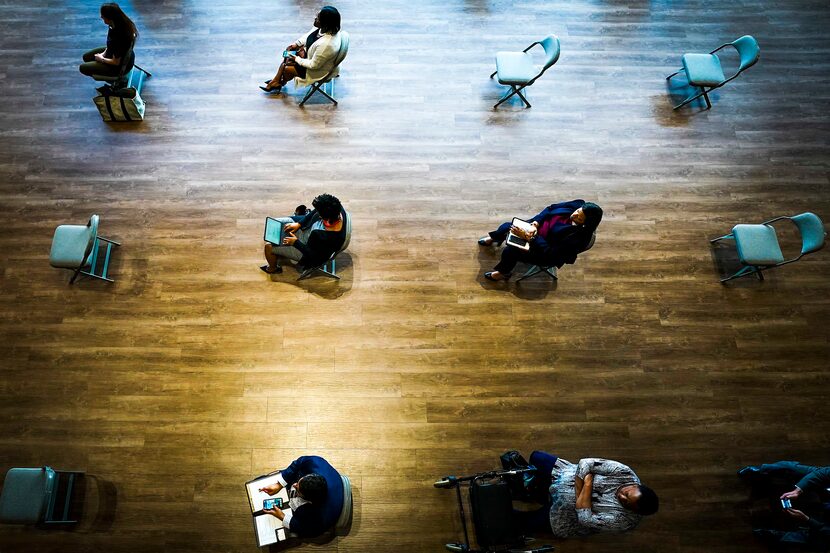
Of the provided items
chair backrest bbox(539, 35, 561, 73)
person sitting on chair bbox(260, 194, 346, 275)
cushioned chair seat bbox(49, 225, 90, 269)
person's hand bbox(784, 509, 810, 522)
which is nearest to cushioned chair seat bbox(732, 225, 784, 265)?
person's hand bbox(784, 509, 810, 522)

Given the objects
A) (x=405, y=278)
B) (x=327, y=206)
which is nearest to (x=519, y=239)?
(x=405, y=278)

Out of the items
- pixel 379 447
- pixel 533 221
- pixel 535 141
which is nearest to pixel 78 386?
pixel 379 447

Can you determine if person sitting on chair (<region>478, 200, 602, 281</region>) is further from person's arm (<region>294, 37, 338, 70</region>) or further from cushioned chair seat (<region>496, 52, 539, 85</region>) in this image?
person's arm (<region>294, 37, 338, 70</region>)

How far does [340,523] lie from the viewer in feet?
12.0

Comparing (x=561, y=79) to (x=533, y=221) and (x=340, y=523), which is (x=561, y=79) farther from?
(x=340, y=523)

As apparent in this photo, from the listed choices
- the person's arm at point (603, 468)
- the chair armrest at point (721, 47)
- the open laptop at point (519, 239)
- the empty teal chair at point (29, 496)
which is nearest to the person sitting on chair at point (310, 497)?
the empty teal chair at point (29, 496)

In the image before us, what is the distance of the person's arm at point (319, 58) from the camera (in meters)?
5.22

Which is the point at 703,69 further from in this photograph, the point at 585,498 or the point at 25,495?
the point at 25,495

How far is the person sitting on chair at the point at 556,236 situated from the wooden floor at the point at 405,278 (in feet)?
1.50

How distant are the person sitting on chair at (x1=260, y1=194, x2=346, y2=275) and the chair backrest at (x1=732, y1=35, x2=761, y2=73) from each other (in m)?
4.53

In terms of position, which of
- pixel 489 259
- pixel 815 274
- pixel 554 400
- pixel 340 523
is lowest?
pixel 340 523

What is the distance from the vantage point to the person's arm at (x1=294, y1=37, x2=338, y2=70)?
17.1 feet

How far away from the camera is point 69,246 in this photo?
15.2 ft

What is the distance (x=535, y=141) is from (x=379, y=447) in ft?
11.9
